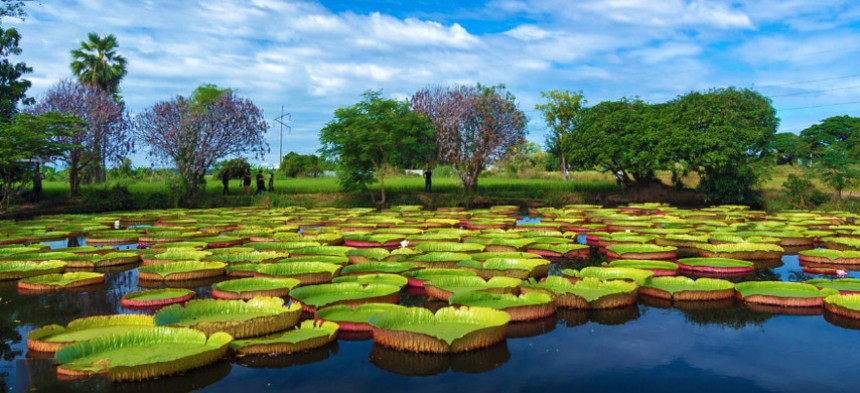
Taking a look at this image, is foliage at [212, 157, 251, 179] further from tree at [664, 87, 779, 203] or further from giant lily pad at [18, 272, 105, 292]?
tree at [664, 87, 779, 203]

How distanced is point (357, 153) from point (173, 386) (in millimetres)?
Result: 24347

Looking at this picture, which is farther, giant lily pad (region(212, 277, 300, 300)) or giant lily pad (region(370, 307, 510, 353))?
giant lily pad (region(212, 277, 300, 300))

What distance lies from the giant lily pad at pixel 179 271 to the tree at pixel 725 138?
2764cm

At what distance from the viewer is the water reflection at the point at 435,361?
4.74 meters

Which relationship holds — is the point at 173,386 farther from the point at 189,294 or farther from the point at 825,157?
the point at 825,157

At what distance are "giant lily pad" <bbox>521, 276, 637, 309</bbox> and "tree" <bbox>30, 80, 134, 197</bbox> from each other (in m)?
26.2

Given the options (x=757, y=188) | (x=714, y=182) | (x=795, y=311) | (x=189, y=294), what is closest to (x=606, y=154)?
(x=714, y=182)

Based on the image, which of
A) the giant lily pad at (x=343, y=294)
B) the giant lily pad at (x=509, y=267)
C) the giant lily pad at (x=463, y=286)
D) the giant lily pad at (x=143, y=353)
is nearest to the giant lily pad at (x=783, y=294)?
the giant lily pad at (x=509, y=267)

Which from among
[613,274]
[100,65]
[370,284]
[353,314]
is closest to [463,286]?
[370,284]

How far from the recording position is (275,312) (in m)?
5.48

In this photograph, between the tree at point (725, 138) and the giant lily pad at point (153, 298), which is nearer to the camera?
the giant lily pad at point (153, 298)

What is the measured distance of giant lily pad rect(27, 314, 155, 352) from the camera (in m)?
4.96

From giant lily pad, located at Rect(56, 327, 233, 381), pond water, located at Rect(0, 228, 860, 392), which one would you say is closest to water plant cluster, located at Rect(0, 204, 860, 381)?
giant lily pad, located at Rect(56, 327, 233, 381)

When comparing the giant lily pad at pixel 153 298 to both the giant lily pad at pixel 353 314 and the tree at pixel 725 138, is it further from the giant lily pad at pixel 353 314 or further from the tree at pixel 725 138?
the tree at pixel 725 138
